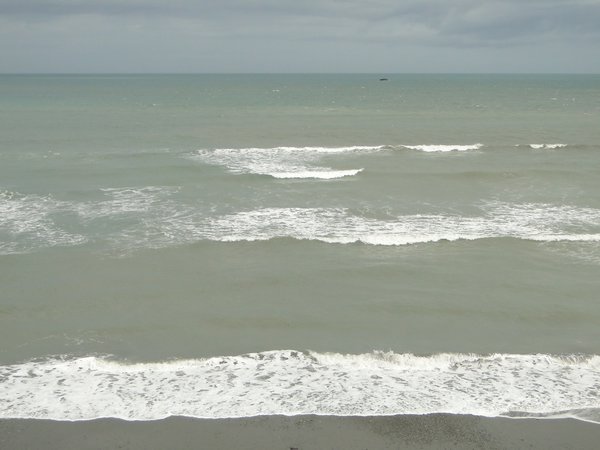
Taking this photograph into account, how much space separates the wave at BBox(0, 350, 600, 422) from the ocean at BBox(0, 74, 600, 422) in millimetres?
32

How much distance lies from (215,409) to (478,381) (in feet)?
12.0

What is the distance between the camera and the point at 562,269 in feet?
42.5

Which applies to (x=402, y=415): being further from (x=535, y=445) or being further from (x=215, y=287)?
(x=215, y=287)

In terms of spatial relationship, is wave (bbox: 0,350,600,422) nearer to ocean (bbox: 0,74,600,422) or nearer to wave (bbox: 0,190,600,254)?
ocean (bbox: 0,74,600,422)

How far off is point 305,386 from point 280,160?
19273mm

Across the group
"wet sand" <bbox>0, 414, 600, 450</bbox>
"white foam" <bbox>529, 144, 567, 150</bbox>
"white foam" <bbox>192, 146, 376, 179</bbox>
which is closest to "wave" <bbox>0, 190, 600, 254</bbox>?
"white foam" <bbox>192, 146, 376, 179</bbox>

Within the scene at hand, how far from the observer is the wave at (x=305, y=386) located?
766 centimetres

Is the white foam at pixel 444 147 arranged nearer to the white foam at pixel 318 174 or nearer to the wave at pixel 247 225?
the white foam at pixel 318 174

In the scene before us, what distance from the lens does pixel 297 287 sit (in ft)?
40.1

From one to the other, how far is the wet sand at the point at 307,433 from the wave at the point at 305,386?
158 mm

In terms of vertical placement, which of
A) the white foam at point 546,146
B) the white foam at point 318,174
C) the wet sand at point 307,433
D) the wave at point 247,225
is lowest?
the wet sand at point 307,433

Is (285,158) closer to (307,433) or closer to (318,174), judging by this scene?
(318,174)

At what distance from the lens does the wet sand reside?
701 centimetres

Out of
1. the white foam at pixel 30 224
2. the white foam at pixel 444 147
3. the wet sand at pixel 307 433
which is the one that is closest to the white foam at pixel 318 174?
the white foam at pixel 444 147
